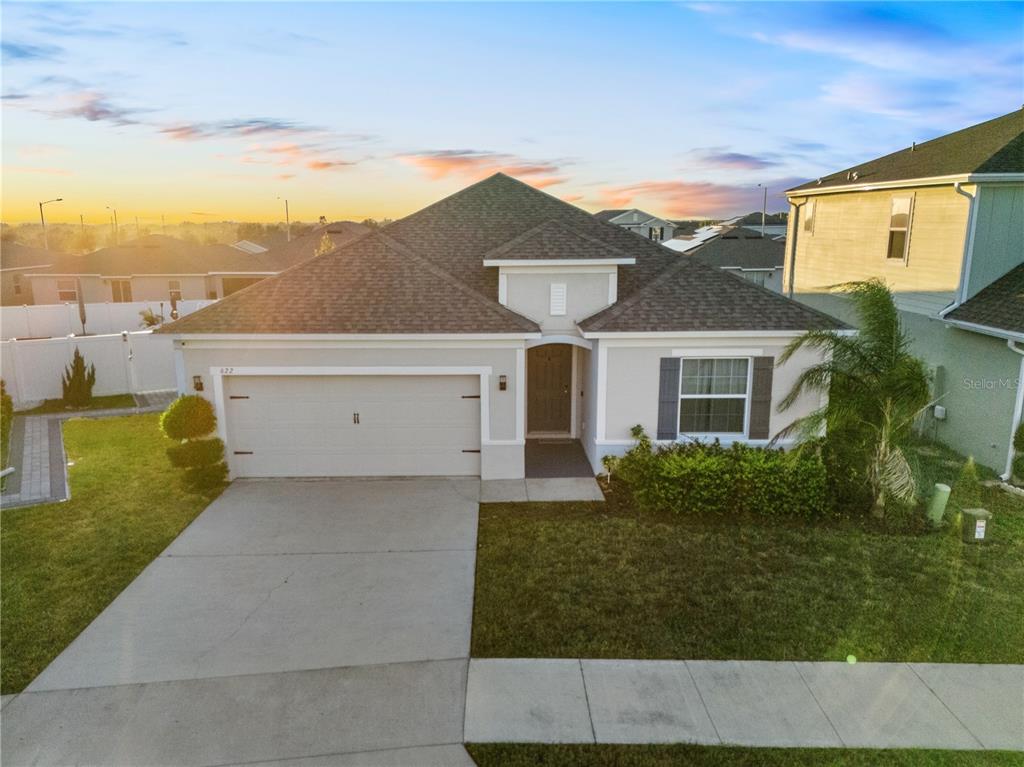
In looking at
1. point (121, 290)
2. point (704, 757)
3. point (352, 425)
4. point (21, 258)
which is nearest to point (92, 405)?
point (352, 425)

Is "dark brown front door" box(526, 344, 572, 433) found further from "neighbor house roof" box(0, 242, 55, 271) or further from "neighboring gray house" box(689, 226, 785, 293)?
"neighbor house roof" box(0, 242, 55, 271)

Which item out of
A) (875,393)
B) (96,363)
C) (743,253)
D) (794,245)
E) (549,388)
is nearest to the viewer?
(875,393)

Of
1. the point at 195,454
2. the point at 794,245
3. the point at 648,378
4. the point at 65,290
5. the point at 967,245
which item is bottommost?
the point at 195,454

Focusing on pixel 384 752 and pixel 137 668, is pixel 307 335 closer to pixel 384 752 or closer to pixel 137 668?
pixel 137 668

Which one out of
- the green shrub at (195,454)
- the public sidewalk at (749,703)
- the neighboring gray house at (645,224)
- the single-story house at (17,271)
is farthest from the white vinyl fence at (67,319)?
the neighboring gray house at (645,224)

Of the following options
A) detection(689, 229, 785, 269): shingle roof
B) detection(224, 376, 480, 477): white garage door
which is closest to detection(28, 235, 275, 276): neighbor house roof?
detection(689, 229, 785, 269): shingle roof

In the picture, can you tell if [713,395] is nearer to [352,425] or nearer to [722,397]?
[722,397]

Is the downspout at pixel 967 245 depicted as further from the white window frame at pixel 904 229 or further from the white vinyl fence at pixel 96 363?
the white vinyl fence at pixel 96 363
